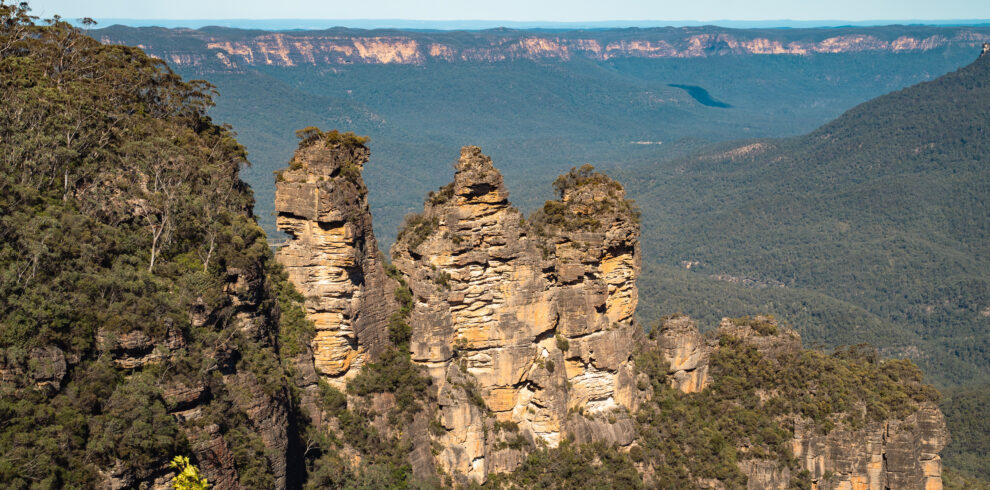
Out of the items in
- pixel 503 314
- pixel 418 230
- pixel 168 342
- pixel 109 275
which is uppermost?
pixel 109 275

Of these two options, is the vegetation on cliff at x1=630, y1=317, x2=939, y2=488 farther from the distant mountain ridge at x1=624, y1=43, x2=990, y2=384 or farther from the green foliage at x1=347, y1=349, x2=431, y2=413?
the distant mountain ridge at x1=624, y1=43, x2=990, y2=384

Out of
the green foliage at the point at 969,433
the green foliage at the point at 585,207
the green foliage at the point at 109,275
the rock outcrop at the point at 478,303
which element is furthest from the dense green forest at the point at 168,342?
the green foliage at the point at 969,433

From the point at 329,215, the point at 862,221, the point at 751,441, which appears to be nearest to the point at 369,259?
the point at 329,215

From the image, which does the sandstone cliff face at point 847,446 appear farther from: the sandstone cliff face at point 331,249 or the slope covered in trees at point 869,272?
the slope covered in trees at point 869,272

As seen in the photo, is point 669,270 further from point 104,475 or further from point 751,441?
point 104,475

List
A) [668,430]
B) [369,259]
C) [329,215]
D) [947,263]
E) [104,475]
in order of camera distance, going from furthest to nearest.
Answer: [947,263], [668,430], [369,259], [329,215], [104,475]

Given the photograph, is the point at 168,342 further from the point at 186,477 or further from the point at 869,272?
the point at 869,272

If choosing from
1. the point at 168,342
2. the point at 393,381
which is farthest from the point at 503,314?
the point at 168,342
